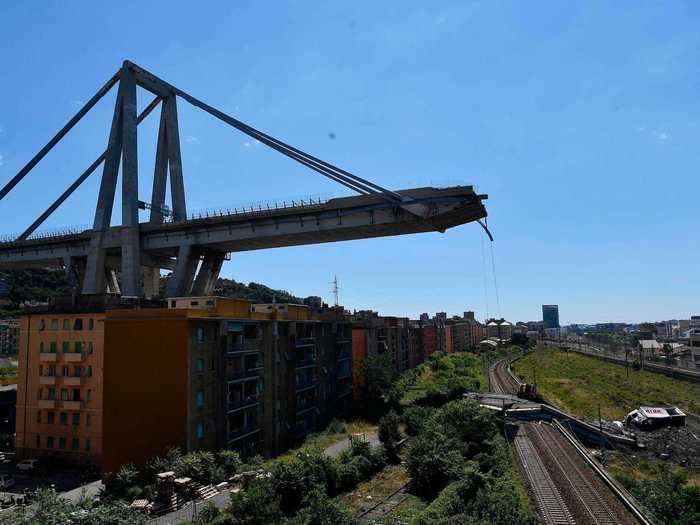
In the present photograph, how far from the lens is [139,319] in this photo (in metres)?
28.0

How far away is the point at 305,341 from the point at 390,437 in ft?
35.8

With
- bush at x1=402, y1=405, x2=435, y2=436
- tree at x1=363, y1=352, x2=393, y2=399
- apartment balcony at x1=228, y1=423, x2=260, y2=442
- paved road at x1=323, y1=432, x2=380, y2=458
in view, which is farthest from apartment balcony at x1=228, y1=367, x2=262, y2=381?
tree at x1=363, y1=352, x2=393, y2=399

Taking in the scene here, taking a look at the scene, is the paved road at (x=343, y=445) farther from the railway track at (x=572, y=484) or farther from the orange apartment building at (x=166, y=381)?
the railway track at (x=572, y=484)

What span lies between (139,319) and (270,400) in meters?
11.4

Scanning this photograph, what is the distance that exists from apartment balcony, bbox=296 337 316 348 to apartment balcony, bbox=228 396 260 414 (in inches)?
265

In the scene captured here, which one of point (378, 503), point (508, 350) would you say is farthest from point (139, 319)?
point (508, 350)

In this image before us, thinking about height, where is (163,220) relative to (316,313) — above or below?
above

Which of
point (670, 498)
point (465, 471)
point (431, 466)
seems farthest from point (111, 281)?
→ point (670, 498)

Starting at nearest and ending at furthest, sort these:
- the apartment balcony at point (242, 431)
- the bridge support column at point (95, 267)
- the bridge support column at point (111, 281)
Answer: the apartment balcony at point (242, 431) < the bridge support column at point (95, 267) < the bridge support column at point (111, 281)

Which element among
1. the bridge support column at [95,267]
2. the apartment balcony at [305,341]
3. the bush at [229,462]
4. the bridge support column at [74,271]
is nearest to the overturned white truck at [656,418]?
the apartment balcony at [305,341]

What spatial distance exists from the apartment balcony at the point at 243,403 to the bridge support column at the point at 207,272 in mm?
21406

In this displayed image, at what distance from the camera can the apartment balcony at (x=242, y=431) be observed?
31.3 meters

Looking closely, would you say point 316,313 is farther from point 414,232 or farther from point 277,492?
point 277,492

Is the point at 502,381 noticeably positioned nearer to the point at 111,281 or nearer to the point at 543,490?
the point at 543,490
